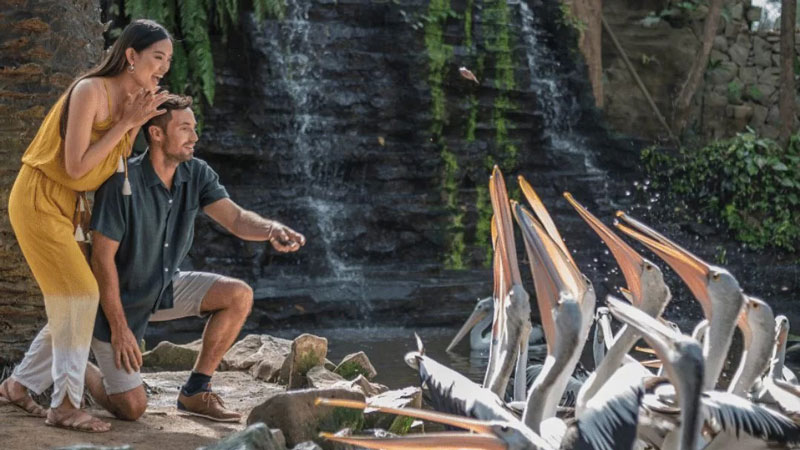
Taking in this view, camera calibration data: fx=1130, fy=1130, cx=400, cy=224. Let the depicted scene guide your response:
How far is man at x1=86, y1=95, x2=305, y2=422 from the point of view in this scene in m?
4.68

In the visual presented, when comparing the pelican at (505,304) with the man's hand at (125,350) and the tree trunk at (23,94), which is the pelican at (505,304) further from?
the tree trunk at (23,94)

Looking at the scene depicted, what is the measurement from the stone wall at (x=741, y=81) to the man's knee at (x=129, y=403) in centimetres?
1351

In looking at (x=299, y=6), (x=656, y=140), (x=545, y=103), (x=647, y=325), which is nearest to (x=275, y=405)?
(x=647, y=325)

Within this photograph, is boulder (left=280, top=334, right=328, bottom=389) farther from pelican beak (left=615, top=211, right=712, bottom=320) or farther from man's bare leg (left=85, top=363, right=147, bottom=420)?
pelican beak (left=615, top=211, right=712, bottom=320)

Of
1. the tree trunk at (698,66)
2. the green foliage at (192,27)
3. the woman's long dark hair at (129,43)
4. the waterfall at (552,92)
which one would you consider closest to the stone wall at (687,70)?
the tree trunk at (698,66)

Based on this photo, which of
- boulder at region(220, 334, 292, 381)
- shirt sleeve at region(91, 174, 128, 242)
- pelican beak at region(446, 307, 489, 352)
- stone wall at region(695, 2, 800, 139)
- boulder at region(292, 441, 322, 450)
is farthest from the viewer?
stone wall at region(695, 2, 800, 139)

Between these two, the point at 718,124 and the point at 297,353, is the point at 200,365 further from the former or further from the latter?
the point at 718,124

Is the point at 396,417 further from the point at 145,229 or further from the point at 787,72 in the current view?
the point at 787,72

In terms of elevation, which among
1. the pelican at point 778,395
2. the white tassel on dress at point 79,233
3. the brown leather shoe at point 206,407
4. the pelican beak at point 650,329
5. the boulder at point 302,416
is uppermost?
the pelican beak at point 650,329

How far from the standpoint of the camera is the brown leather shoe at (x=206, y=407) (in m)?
5.11

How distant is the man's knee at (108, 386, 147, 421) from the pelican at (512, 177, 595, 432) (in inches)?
77.0

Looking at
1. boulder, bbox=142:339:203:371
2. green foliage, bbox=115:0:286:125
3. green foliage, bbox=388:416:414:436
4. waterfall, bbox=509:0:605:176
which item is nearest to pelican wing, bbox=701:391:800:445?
green foliage, bbox=388:416:414:436

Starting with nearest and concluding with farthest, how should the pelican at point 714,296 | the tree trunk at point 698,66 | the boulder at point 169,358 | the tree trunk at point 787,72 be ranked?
the pelican at point 714,296
the boulder at point 169,358
the tree trunk at point 787,72
the tree trunk at point 698,66

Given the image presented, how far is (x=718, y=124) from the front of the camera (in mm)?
17031
